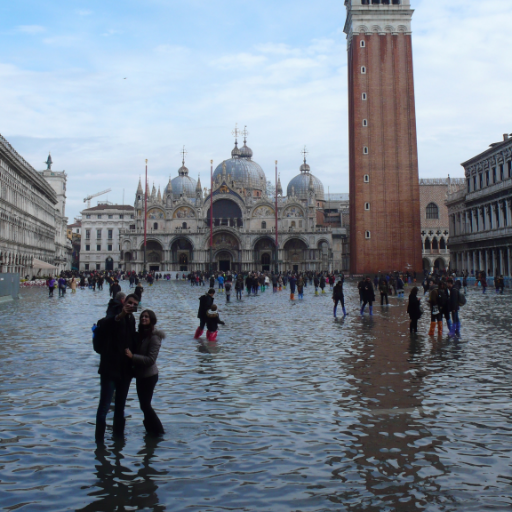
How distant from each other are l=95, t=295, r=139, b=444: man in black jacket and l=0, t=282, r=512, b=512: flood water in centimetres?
37

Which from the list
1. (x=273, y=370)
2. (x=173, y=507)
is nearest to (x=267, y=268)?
(x=273, y=370)

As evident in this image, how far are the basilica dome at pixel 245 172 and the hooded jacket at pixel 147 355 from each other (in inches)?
3479

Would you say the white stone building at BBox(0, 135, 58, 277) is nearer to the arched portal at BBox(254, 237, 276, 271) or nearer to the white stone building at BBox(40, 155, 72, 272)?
the white stone building at BBox(40, 155, 72, 272)

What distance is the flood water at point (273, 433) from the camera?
4.69 m

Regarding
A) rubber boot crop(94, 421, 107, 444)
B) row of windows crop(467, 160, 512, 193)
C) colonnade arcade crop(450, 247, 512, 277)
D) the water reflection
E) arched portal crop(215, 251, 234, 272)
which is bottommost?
the water reflection

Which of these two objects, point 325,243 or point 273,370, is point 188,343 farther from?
point 325,243

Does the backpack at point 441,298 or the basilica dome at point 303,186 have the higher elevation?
the basilica dome at point 303,186

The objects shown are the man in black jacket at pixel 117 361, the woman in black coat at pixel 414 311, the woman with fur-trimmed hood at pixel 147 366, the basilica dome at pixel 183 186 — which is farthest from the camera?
the basilica dome at pixel 183 186

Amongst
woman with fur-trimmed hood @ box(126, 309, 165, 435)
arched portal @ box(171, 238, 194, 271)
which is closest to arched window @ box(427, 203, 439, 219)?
arched portal @ box(171, 238, 194, 271)

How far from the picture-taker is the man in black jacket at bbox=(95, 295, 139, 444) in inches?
233

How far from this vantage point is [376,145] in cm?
6112

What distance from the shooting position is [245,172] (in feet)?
317

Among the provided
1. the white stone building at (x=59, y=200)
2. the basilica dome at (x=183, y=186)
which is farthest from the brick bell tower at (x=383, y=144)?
the basilica dome at (x=183, y=186)

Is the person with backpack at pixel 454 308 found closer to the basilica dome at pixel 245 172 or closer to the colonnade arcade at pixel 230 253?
the colonnade arcade at pixel 230 253
